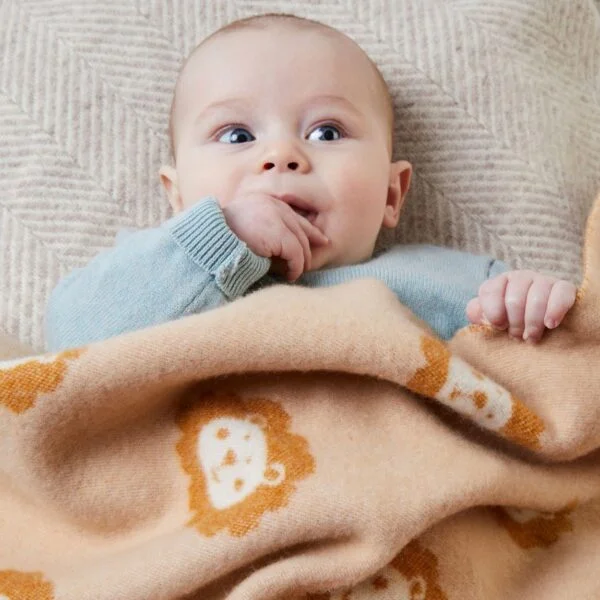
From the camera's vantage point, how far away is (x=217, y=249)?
0.82 m

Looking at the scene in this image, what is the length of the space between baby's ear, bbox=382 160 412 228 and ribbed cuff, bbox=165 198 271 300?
10.5 inches

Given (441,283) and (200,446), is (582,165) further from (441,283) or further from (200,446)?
(200,446)

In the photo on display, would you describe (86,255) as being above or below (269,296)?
below

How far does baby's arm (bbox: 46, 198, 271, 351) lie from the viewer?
0.81 metres

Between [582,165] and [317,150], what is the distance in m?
0.39

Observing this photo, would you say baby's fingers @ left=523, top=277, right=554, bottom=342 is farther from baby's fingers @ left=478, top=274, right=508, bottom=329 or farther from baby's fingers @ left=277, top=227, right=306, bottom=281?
baby's fingers @ left=277, top=227, right=306, bottom=281

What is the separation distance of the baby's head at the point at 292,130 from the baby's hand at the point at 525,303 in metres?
0.23

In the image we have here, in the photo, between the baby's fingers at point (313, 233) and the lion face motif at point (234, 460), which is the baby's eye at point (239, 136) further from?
the lion face motif at point (234, 460)

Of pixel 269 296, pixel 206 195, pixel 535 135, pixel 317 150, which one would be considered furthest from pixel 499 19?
pixel 269 296

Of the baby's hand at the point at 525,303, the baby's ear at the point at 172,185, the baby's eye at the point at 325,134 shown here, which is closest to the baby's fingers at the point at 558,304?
the baby's hand at the point at 525,303

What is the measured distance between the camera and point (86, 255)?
1.07 metres

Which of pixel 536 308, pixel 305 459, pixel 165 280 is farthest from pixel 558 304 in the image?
pixel 165 280

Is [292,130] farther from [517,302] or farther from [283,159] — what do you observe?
[517,302]

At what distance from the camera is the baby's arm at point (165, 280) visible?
0.81 m
